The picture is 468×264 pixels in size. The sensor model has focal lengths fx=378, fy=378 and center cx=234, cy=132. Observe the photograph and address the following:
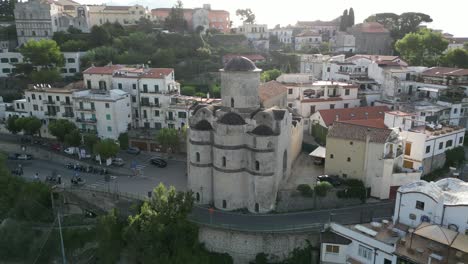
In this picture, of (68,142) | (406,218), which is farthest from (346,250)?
(68,142)

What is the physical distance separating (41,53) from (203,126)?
38684mm

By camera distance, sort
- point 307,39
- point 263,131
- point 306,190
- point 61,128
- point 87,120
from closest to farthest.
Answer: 1. point 263,131
2. point 306,190
3. point 61,128
4. point 87,120
5. point 307,39

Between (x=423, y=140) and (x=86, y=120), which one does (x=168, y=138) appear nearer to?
(x=86, y=120)

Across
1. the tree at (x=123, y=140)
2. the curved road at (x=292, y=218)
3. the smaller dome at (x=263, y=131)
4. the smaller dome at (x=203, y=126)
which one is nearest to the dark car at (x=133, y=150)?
the tree at (x=123, y=140)

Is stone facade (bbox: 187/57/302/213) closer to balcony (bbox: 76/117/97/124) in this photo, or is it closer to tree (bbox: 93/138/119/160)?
tree (bbox: 93/138/119/160)

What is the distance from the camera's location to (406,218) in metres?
27.6

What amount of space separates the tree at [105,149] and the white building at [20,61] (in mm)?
28136

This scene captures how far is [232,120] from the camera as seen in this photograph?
3181 cm

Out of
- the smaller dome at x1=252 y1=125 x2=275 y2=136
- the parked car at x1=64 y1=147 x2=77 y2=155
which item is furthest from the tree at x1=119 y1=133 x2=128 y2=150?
the smaller dome at x1=252 y1=125 x2=275 y2=136

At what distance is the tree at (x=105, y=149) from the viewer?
41594 mm

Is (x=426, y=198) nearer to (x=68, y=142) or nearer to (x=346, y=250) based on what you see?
(x=346, y=250)

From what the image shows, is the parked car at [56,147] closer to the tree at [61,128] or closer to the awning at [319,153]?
the tree at [61,128]

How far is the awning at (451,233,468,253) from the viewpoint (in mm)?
22906

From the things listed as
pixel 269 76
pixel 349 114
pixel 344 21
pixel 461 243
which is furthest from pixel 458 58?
pixel 461 243
